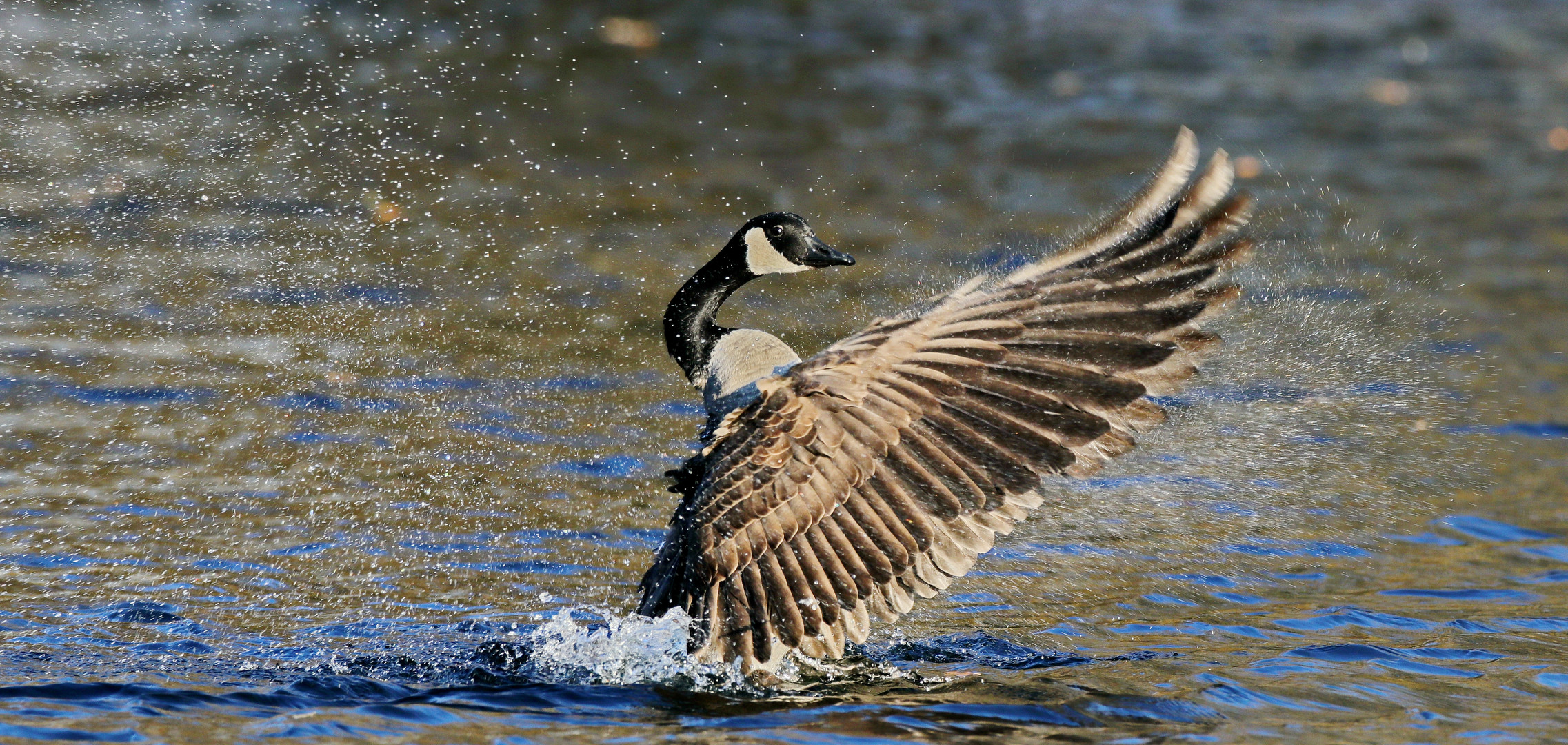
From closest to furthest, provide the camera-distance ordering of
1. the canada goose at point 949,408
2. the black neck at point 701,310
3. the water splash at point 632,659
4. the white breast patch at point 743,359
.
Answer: the canada goose at point 949,408 → the water splash at point 632,659 → the white breast patch at point 743,359 → the black neck at point 701,310

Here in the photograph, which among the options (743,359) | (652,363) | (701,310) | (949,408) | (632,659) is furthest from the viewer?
(652,363)

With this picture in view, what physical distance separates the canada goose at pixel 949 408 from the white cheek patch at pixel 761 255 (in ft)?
3.17

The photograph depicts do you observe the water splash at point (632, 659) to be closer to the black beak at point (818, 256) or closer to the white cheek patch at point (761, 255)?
the white cheek patch at point (761, 255)

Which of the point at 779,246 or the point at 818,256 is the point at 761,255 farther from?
the point at 818,256

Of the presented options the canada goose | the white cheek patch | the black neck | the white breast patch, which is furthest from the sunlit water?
the white cheek patch

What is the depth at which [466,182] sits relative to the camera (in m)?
13.2

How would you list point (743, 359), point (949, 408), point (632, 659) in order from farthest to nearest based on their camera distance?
point (743, 359), point (632, 659), point (949, 408)

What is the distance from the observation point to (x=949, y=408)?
5.37 m

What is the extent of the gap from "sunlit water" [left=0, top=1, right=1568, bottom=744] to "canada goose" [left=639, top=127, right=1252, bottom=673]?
1.90 ft

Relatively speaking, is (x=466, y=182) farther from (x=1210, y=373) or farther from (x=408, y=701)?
(x=408, y=701)

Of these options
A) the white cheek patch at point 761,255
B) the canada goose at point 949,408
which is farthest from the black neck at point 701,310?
the canada goose at point 949,408

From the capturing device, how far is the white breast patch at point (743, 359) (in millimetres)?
6070

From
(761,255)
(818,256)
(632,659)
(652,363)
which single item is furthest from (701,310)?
(652,363)

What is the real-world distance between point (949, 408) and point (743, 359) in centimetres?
105
